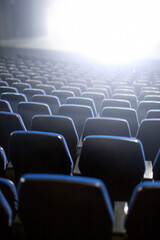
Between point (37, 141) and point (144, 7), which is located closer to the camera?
point (37, 141)

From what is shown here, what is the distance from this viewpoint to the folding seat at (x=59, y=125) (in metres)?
2.72

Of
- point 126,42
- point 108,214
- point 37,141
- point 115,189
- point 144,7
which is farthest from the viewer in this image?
point 126,42

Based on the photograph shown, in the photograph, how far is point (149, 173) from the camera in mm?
2475

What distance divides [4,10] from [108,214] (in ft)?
63.8

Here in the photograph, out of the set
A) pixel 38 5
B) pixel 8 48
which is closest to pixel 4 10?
pixel 38 5

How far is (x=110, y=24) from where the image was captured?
19.1m

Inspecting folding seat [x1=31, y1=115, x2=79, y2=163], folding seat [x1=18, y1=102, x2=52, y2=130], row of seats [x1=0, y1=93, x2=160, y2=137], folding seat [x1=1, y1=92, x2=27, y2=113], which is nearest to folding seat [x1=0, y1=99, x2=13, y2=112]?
row of seats [x1=0, y1=93, x2=160, y2=137]

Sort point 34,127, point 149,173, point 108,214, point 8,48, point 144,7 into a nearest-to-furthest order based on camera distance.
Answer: point 108,214 < point 149,173 < point 34,127 < point 8,48 < point 144,7

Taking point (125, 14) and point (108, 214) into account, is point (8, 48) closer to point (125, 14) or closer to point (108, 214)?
point (125, 14)

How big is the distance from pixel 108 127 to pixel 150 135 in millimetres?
486

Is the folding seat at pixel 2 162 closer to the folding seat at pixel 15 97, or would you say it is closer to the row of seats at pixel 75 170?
the row of seats at pixel 75 170

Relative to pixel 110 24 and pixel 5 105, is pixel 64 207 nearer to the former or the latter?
pixel 5 105

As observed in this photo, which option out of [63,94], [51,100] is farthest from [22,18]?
[51,100]

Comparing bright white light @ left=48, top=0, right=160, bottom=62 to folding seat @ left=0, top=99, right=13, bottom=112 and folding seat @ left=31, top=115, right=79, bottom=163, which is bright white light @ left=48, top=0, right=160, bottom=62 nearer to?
folding seat @ left=0, top=99, right=13, bottom=112
